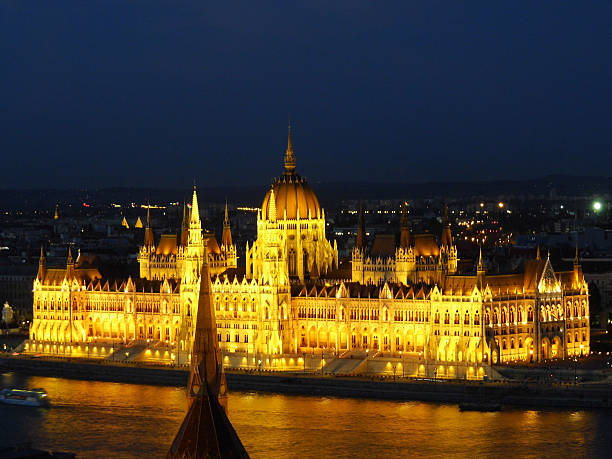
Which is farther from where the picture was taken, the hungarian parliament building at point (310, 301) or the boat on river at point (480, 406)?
the hungarian parliament building at point (310, 301)

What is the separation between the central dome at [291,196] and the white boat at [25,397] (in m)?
20.3

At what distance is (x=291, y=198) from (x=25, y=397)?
2317cm

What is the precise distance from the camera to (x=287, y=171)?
116000 millimetres

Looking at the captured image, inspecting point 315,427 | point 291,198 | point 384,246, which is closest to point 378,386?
point 315,427

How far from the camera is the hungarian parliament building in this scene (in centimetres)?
10488

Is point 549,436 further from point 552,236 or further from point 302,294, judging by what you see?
point 552,236

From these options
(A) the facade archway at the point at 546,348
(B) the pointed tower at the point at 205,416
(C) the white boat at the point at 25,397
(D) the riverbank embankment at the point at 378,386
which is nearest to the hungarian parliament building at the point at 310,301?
(A) the facade archway at the point at 546,348

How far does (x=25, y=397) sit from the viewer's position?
99.6m

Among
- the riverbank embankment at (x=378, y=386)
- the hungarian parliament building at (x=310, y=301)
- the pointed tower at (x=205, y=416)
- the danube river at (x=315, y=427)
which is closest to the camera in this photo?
the pointed tower at (x=205, y=416)

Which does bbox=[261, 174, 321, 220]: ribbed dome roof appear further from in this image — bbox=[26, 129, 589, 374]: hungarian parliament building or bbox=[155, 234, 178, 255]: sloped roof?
bbox=[155, 234, 178, 255]: sloped roof

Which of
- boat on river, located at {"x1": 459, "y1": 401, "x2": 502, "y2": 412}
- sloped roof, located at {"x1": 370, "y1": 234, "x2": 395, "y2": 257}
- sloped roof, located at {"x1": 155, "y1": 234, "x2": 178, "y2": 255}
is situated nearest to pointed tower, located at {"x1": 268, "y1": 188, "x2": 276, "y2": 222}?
sloped roof, located at {"x1": 370, "y1": 234, "x2": 395, "y2": 257}

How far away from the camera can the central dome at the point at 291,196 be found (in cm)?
11462

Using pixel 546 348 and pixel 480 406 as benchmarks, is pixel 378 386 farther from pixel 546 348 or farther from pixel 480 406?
pixel 546 348

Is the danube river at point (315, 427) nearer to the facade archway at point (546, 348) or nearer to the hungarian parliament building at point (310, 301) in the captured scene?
the hungarian parliament building at point (310, 301)
